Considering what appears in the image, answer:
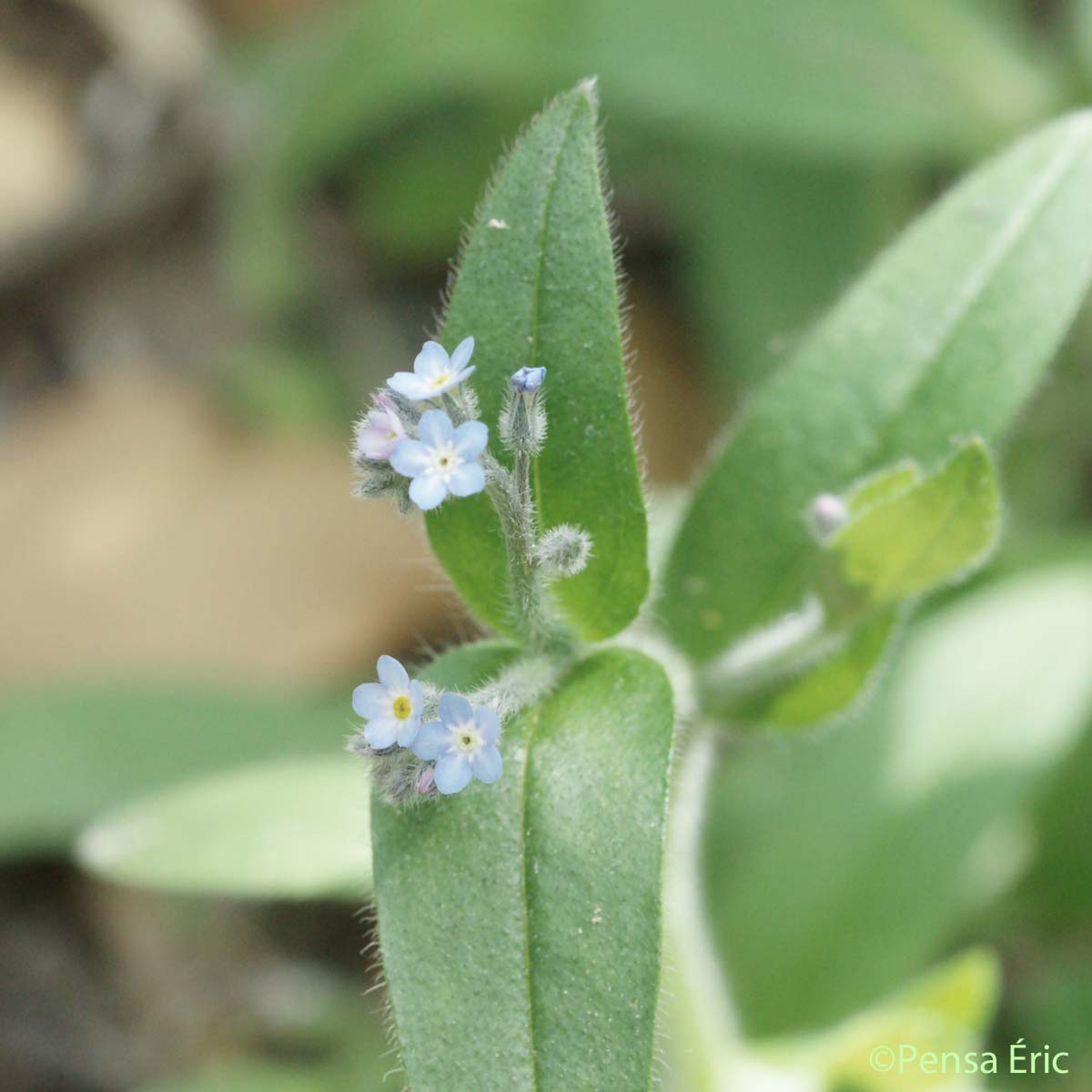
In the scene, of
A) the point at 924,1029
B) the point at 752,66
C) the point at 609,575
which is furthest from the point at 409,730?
the point at 752,66

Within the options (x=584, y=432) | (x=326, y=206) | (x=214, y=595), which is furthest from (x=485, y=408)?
(x=326, y=206)

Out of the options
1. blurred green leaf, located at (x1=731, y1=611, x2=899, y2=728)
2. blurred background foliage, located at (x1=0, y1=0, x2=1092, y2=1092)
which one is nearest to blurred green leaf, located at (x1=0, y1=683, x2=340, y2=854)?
blurred background foliage, located at (x1=0, y1=0, x2=1092, y2=1092)

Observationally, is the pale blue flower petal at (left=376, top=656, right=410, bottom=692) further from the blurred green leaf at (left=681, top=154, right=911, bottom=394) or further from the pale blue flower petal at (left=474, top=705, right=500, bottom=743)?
the blurred green leaf at (left=681, top=154, right=911, bottom=394)

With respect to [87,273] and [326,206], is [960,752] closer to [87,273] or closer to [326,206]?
[326,206]

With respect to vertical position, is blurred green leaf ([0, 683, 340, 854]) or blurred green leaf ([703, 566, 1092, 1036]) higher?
blurred green leaf ([0, 683, 340, 854])

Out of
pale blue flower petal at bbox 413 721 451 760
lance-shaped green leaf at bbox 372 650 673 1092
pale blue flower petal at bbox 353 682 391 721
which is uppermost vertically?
pale blue flower petal at bbox 353 682 391 721

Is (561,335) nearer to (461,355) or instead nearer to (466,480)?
(461,355)

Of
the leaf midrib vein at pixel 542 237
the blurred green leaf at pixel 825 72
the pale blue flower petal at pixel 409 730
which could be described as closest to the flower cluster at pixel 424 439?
the leaf midrib vein at pixel 542 237
